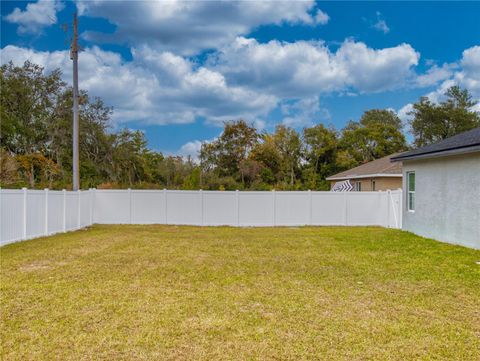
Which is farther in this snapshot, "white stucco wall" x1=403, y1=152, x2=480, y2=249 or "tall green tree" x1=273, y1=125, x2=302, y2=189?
"tall green tree" x1=273, y1=125, x2=302, y2=189

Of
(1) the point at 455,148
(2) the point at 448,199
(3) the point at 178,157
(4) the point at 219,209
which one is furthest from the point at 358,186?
(3) the point at 178,157

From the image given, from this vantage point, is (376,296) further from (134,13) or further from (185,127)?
(185,127)

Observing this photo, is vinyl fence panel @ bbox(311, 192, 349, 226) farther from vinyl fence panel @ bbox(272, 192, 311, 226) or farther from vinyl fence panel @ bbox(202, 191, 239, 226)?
vinyl fence panel @ bbox(202, 191, 239, 226)

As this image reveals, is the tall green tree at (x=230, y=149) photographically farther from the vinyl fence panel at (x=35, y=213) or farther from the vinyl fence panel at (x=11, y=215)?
the vinyl fence panel at (x=11, y=215)

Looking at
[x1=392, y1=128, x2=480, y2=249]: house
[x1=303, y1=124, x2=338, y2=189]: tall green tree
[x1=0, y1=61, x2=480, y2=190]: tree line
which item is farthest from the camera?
[x1=303, y1=124, x2=338, y2=189]: tall green tree

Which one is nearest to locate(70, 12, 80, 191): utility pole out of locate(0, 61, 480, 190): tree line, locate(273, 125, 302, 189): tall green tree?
locate(0, 61, 480, 190): tree line

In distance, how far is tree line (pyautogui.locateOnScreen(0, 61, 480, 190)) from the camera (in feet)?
92.4

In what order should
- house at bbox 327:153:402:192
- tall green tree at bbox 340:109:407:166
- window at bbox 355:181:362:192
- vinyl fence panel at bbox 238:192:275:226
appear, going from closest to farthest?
vinyl fence panel at bbox 238:192:275:226 < house at bbox 327:153:402:192 < window at bbox 355:181:362:192 < tall green tree at bbox 340:109:407:166

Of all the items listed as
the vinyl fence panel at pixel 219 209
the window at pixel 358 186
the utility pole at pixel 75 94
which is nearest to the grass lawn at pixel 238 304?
the utility pole at pixel 75 94

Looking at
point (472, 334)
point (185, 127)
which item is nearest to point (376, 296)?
point (472, 334)

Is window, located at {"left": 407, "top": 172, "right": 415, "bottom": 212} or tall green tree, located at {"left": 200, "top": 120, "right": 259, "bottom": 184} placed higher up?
tall green tree, located at {"left": 200, "top": 120, "right": 259, "bottom": 184}

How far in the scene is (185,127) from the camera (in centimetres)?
2861

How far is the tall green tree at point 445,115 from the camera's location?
35625 millimetres

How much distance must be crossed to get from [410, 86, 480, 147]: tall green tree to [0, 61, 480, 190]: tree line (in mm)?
84
